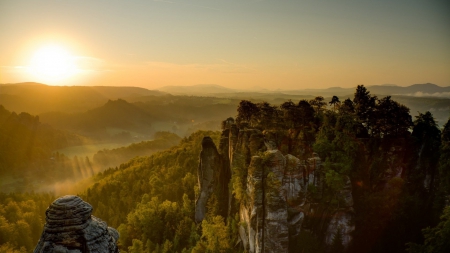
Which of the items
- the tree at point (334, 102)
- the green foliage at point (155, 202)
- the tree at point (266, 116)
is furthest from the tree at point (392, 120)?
the green foliage at point (155, 202)

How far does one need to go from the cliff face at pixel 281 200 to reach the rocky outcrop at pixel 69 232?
2020 cm

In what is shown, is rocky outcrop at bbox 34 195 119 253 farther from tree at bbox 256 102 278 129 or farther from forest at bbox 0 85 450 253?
tree at bbox 256 102 278 129

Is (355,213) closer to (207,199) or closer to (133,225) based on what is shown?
(207,199)

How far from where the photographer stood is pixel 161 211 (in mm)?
57719

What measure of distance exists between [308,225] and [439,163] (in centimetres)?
1937

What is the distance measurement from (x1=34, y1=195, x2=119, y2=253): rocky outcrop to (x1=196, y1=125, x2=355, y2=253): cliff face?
20.2 meters

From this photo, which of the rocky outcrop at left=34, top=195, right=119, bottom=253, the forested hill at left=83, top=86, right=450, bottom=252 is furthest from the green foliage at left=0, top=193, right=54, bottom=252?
the rocky outcrop at left=34, top=195, right=119, bottom=253

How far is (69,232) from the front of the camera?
1179cm

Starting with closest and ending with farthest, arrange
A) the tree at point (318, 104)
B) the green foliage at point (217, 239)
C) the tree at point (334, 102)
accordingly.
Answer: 1. the green foliage at point (217, 239)
2. the tree at point (334, 102)
3. the tree at point (318, 104)

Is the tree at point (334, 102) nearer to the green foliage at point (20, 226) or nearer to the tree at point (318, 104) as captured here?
the tree at point (318, 104)

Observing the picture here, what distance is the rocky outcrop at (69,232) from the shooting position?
38.3ft

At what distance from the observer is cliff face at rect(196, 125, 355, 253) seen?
28.7m

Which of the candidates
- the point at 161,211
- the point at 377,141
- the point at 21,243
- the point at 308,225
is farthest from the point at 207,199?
the point at 21,243

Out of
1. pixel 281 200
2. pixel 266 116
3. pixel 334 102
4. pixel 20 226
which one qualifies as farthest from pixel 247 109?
pixel 20 226
